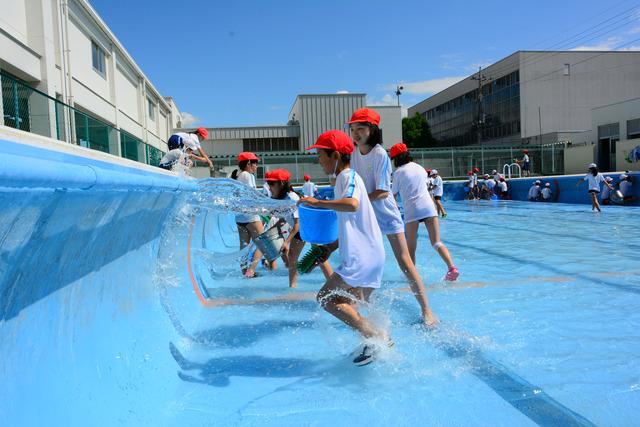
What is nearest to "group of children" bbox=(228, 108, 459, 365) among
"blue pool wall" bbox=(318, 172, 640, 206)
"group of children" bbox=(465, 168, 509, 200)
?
"blue pool wall" bbox=(318, 172, 640, 206)

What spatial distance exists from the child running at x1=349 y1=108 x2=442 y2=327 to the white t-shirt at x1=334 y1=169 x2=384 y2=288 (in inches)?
29.2

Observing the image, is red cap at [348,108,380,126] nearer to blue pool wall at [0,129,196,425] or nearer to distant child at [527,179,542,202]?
blue pool wall at [0,129,196,425]

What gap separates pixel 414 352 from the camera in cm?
375

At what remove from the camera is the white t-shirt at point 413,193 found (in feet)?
17.2

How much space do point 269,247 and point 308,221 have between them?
2.33m

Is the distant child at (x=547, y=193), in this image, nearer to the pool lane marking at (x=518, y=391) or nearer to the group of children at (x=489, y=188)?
the group of children at (x=489, y=188)

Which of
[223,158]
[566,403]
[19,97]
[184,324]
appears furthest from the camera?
[223,158]

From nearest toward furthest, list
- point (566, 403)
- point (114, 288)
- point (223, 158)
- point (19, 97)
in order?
point (114, 288) < point (566, 403) < point (19, 97) < point (223, 158)

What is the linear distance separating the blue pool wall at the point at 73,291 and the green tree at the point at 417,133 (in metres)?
86.0

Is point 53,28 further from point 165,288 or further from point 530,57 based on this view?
point 530,57

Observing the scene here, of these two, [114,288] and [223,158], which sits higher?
[223,158]

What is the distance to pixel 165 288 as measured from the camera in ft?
12.9

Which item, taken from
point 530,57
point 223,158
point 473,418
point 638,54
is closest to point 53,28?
point 223,158

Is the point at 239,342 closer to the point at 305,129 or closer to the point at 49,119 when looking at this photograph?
the point at 49,119
